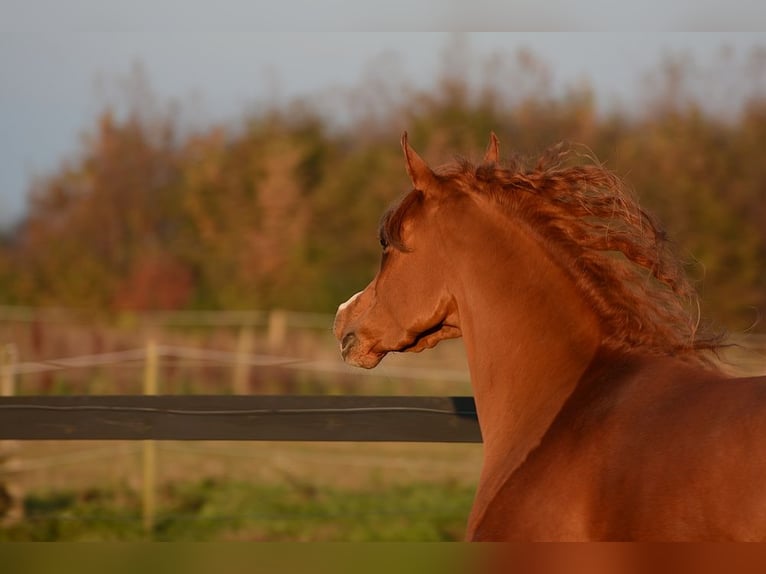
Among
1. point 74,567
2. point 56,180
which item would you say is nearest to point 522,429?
point 74,567

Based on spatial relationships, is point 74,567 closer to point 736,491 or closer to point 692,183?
point 736,491

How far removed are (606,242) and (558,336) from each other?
0.34 m

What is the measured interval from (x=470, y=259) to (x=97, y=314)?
569 inches

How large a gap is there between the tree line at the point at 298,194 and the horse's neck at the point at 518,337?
38.6 ft

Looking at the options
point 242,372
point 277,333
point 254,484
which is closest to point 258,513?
point 254,484

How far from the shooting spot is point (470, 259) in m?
3.38

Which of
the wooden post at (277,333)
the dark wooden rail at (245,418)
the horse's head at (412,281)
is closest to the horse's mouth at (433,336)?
the horse's head at (412,281)

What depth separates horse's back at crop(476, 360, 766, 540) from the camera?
7.30ft

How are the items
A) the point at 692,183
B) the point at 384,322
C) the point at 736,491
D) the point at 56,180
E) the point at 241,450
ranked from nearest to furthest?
the point at 736,491 → the point at 384,322 → the point at 241,450 → the point at 692,183 → the point at 56,180

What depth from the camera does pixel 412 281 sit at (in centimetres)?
356

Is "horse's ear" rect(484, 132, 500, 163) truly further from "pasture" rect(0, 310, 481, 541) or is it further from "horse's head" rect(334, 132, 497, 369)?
"pasture" rect(0, 310, 481, 541)

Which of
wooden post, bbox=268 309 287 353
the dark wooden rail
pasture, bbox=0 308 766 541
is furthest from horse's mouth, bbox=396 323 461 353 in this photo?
wooden post, bbox=268 309 287 353

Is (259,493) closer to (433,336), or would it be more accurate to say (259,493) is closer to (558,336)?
(433,336)

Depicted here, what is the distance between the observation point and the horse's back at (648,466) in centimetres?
223
